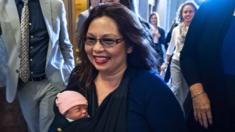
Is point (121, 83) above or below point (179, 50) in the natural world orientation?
above

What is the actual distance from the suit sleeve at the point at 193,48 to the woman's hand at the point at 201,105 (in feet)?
0.11

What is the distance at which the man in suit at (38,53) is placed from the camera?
2.29 m

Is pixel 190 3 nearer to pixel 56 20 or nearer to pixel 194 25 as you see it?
pixel 56 20

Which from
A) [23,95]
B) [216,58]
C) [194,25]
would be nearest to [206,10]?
[194,25]

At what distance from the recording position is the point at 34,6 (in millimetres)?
2340

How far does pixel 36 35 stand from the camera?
234 centimetres

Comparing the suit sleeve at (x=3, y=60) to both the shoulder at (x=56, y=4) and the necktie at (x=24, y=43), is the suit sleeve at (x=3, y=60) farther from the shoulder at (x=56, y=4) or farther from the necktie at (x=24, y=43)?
the shoulder at (x=56, y=4)

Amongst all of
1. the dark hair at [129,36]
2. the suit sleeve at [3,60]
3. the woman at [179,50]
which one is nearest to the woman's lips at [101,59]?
the dark hair at [129,36]

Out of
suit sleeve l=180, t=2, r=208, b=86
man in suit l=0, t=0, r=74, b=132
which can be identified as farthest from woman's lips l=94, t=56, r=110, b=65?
man in suit l=0, t=0, r=74, b=132

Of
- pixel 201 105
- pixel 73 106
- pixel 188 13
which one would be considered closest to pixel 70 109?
pixel 73 106

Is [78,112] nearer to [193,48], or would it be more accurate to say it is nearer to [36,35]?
[193,48]

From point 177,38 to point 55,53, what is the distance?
2014 millimetres

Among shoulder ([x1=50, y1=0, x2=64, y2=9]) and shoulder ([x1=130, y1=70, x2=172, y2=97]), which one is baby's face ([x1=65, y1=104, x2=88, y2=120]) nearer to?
shoulder ([x1=130, y1=70, x2=172, y2=97])

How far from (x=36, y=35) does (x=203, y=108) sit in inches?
49.4
